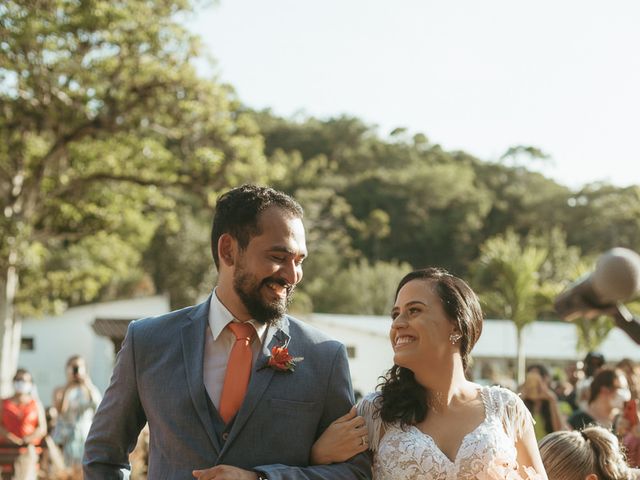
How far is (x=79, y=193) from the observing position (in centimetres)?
2194

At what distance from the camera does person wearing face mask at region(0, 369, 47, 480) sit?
10.6 meters

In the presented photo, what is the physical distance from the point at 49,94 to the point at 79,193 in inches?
106

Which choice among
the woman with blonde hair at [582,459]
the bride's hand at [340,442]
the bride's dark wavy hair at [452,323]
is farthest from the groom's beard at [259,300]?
the woman with blonde hair at [582,459]

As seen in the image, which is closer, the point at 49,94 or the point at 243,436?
the point at 243,436

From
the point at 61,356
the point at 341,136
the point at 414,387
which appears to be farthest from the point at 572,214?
the point at 414,387

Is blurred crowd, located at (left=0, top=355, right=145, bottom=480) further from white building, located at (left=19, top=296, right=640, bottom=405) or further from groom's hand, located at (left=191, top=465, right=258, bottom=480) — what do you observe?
white building, located at (left=19, top=296, right=640, bottom=405)

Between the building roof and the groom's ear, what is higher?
the groom's ear

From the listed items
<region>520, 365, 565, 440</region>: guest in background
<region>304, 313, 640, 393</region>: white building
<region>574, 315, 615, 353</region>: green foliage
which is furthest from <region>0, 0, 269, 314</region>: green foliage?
<region>520, 365, 565, 440</region>: guest in background

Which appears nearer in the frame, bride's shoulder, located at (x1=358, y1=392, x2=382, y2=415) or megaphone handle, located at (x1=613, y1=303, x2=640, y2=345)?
megaphone handle, located at (x1=613, y1=303, x2=640, y2=345)

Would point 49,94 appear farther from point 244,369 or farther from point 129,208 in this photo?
point 244,369

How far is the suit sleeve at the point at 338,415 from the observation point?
325cm

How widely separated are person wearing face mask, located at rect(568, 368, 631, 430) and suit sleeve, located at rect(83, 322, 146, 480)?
4.64 metres

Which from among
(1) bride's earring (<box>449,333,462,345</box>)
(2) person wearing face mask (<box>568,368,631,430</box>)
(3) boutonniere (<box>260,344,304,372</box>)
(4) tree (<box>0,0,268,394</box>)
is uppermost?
(4) tree (<box>0,0,268,394</box>)

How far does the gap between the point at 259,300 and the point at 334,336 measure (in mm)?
27827
